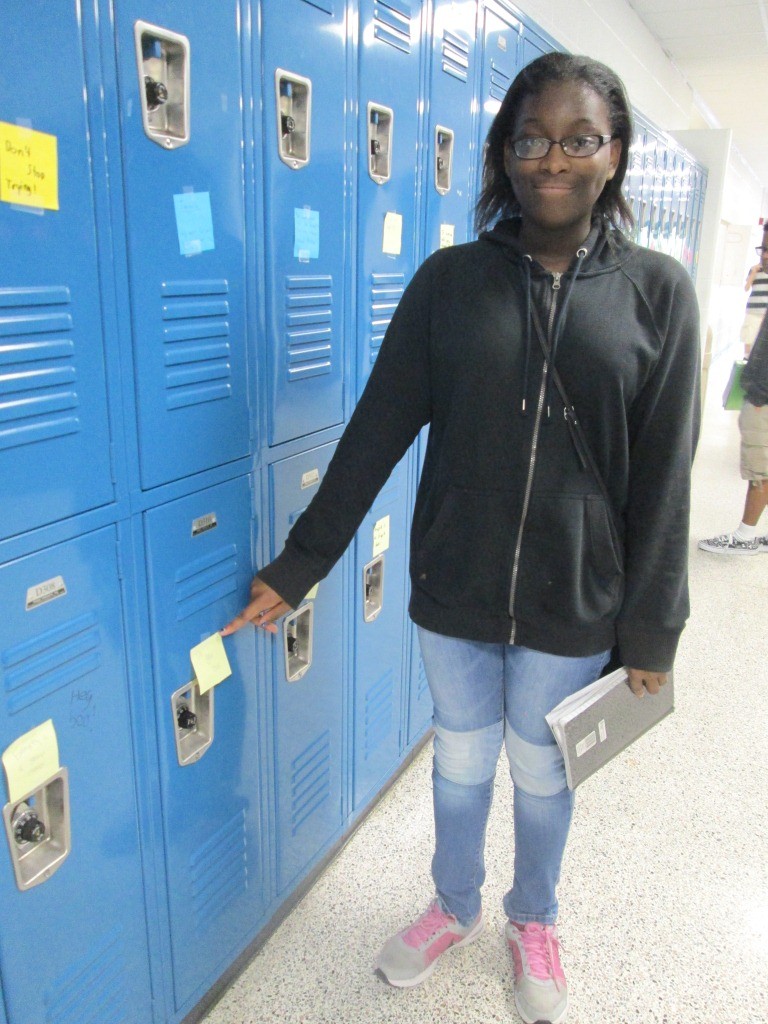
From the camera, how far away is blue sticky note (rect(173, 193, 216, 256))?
45.7 inches

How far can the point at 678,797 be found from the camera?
89.1 inches

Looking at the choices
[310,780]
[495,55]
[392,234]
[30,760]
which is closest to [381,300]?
[392,234]

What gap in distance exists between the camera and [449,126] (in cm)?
198

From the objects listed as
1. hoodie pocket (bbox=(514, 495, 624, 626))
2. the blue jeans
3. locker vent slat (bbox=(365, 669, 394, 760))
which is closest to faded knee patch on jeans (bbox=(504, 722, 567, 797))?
the blue jeans

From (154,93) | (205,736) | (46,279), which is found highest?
(154,93)

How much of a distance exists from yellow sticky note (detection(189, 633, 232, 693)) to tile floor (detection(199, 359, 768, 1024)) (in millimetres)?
719

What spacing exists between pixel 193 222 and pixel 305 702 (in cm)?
101

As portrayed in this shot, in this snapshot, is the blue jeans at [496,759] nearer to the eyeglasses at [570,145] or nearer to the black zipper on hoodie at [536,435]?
the black zipper on hoodie at [536,435]

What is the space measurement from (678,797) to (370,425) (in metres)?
1.59

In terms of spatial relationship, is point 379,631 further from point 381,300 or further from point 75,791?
point 75,791

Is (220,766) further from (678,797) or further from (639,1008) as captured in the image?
(678,797)

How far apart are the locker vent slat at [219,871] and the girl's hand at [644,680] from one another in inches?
31.1

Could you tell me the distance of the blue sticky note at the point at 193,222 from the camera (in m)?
1.16

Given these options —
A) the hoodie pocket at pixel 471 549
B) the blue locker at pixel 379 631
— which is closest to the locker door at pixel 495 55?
the blue locker at pixel 379 631
